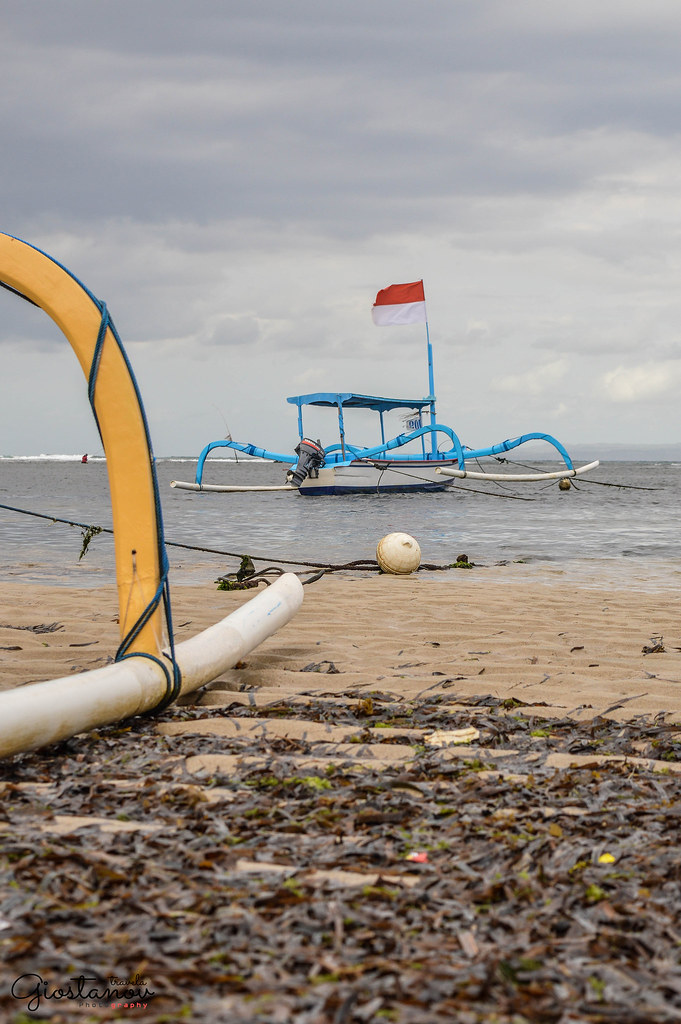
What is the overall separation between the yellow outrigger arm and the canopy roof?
1003 inches

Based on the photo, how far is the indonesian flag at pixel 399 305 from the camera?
98.8ft

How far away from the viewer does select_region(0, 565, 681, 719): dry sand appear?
4.75 m

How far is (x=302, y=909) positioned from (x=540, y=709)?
96.9 inches

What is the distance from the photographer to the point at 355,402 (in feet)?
100

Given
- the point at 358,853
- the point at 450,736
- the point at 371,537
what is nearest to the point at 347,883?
the point at 358,853

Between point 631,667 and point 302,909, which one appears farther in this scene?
point 631,667

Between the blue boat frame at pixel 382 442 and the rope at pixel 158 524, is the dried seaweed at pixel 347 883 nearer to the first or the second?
the rope at pixel 158 524

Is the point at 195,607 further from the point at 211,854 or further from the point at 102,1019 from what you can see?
the point at 102,1019

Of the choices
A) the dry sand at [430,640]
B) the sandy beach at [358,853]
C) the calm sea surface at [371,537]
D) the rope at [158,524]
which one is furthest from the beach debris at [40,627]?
the rope at [158,524]

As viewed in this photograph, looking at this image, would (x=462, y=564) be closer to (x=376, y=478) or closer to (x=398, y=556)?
(x=398, y=556)

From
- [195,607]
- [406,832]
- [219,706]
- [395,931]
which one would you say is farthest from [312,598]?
[395,931]

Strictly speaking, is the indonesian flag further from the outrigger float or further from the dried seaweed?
the dried seaweed

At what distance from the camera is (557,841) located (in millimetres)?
2484

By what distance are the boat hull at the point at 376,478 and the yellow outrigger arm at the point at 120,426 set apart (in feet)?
88.7
